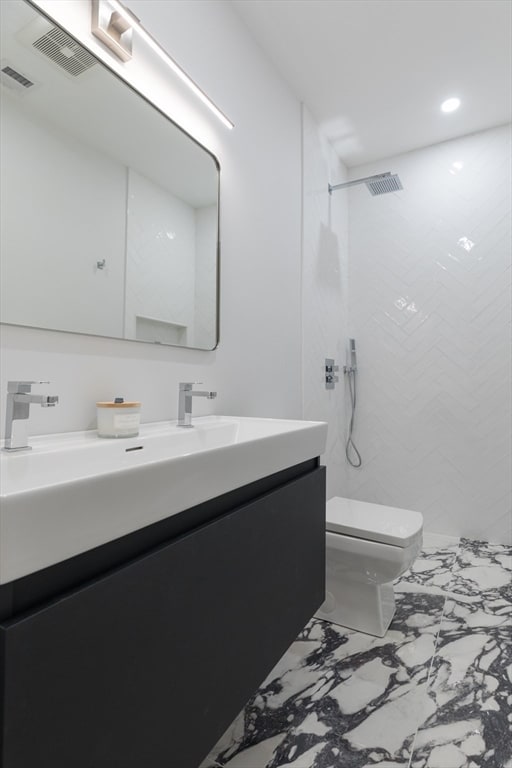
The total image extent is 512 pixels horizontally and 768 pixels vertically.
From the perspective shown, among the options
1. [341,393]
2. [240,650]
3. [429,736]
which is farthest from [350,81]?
[429,736]

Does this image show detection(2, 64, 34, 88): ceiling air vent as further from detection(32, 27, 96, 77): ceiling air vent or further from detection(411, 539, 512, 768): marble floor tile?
detection(411, 539, 512, 768): marble floor tile

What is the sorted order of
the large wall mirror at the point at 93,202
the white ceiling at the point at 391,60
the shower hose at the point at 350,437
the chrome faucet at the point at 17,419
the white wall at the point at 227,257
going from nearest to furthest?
1. the chrome faucet at the point at 17,419
2. the large wall mirror at the point at 93,202
3. the white wall at the point at 227,257
4. the white ceiling at the point at 391,60
5. the shower hose at the point at 350,437

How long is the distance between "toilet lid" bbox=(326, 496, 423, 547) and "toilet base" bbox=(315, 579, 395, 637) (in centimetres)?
22

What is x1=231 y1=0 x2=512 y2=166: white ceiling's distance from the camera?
1.86 metres

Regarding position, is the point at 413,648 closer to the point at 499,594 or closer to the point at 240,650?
the point at 499,594

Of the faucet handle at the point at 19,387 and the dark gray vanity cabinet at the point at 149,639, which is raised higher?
the faucet handle at the point at 19,387

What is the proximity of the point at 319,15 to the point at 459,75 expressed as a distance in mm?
868

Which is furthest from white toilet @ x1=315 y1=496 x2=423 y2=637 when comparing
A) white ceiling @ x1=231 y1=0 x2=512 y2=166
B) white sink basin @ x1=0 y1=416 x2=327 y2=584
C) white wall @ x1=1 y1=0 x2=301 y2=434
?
white ceiling @ x1=231 y1=0 x2=512 y2=166

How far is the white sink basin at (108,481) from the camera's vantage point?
1.61ft

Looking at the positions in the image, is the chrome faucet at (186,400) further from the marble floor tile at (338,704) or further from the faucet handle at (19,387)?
the marble floor tile at (338,704)

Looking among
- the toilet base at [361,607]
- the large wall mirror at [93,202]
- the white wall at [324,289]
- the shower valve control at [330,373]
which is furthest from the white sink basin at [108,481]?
the shower valve control at [330,373]

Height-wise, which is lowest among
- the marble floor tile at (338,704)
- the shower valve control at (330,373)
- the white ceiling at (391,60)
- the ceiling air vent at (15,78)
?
the marble floor tile at (338,704)

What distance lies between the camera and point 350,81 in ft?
7.43

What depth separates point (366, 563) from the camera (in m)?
1.62
